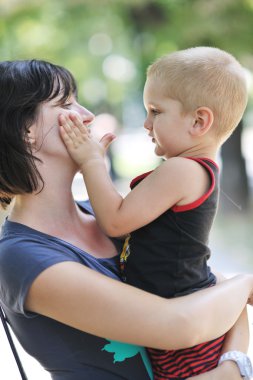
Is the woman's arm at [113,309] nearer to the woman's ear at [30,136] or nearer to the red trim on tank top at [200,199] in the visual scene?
the red trim on tank top at [200,199]

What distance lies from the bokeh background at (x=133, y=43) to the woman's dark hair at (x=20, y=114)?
4.55m

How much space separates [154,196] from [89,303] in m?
0.33

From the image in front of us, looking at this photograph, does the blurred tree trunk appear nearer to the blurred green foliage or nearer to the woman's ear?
the blurred green foliage

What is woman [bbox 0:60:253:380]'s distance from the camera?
1515 mm

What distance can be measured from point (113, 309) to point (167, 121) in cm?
53

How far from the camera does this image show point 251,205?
1080 cm

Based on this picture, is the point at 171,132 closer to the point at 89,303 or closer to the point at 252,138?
the point at 89,303

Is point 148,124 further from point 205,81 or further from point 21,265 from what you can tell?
point 21,265

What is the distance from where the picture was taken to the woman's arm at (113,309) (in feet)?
4.94

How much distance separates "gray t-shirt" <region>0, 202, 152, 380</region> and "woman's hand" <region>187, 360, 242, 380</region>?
173 mm

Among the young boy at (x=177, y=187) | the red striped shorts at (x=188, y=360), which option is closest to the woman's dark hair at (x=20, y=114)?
the young boy at (x=177, y=187)

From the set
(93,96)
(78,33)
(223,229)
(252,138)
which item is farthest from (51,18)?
(252,138)

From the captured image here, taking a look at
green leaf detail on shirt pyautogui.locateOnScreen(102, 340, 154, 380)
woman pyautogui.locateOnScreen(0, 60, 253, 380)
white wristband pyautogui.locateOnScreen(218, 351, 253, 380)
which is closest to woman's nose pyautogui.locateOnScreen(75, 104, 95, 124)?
woman pyautogui.locateOnScreen(0, 60, 253, 380)

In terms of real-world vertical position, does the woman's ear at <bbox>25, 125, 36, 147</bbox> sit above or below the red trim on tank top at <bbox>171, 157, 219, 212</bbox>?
above
